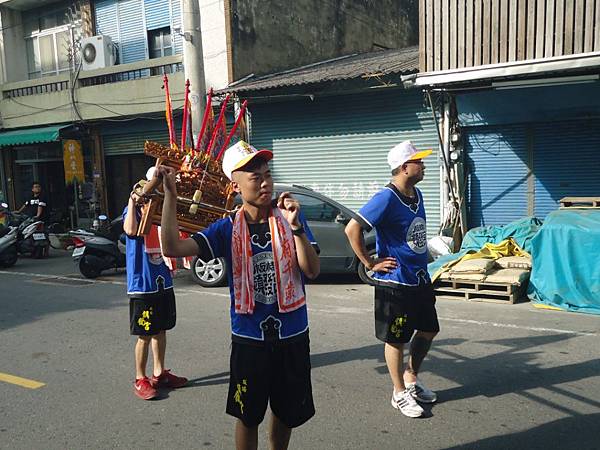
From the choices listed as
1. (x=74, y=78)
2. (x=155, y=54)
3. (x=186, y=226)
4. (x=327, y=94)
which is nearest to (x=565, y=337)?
(x=186, y=226)

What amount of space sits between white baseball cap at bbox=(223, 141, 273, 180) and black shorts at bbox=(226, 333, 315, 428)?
86cm

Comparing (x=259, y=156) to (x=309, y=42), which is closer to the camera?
(x=259, y=156)

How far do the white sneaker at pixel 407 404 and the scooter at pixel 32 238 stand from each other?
425 inches

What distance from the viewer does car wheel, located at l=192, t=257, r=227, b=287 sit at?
8.64 meters

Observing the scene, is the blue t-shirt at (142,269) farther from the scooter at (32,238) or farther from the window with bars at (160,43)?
the window with bars at (160,43)

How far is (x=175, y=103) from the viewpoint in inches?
542

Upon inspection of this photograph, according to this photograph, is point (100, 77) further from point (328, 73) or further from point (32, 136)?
point (328, 73)

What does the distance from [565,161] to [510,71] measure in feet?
8.01

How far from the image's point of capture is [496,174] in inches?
406

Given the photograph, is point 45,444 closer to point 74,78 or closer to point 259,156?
point 259,156

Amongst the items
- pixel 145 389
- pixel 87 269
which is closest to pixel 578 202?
pixel 145 389

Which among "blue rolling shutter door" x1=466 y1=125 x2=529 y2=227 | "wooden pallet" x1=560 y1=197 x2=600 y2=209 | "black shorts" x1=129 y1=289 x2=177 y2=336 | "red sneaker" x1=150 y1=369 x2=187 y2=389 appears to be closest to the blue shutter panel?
"blue rolling shutter door" x1=466 y1=125 x2=529 y2=227

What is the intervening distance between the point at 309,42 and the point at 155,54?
4217 millimetres

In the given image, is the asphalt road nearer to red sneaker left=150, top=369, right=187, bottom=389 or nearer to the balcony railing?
red sneaker left=150, top=369, right=187, bottom=389
